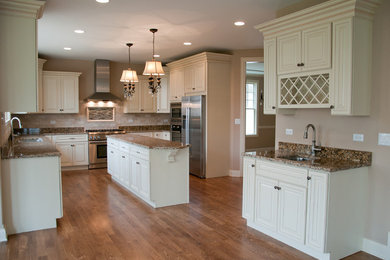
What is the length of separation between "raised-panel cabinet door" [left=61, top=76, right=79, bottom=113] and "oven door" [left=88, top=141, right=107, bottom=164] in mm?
931

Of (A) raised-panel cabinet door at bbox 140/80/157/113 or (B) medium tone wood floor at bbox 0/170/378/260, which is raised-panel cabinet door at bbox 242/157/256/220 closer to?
(B) medium tone wood floor at bbox 0/170/378/260

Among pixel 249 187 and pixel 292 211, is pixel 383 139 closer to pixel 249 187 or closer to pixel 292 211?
pixel 292 211

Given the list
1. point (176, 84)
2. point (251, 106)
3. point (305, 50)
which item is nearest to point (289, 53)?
point (305, 50)

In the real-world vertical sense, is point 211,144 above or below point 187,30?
below

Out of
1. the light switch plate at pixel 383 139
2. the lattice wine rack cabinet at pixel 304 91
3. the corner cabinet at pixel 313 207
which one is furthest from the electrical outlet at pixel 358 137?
the lattice wine rack cabinet at pixel 304 91

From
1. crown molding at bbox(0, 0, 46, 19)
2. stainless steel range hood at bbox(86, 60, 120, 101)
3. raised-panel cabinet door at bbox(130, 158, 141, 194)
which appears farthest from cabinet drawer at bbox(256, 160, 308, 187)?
stainless steel range hood at bbox(86, 60, 120, 101)

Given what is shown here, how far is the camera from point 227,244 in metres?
3.24

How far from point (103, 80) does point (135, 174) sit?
3.74 meters

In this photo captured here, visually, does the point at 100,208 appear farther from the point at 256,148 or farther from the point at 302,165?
the point at 256,148

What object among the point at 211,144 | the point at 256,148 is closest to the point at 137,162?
the point at 211,144

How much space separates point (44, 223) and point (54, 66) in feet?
16.4

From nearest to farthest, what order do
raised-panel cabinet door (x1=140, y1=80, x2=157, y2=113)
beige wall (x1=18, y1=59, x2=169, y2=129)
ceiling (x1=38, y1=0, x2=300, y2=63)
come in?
ceiling (x1=38, y1=0, x2=300, y2=63), beige wall (x1=18, y1=59, x2=169, y2=129), raised-panel cabinet door (x1=140, y1=80, x2=157, y2=113)

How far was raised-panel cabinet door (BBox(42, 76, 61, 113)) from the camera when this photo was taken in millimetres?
7113

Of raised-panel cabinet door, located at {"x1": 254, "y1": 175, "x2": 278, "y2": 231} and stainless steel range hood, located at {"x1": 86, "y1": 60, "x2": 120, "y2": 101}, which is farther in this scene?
stainless steel range hood, located at {"x1": 86, "y1": 60, "x2": 120, "y2": 101}
